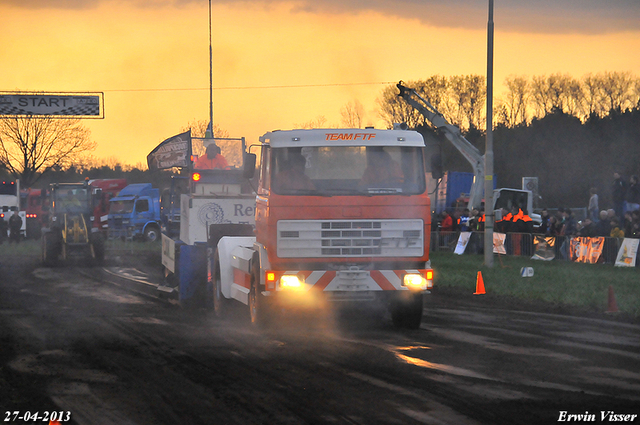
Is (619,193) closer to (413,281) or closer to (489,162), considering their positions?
(489,162)

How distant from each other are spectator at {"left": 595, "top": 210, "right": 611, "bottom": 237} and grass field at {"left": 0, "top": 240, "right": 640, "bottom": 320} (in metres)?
1.22

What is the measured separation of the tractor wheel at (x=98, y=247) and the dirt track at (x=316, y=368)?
13.6m

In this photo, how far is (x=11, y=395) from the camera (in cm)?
770

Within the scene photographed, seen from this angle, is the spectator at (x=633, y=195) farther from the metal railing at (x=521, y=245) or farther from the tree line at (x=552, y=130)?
the tree line at (x=552, y=130)

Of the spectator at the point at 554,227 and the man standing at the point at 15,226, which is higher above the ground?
the spectator at the point at 554,227

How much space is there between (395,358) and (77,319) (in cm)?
626

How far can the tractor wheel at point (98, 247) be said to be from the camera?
2789cm

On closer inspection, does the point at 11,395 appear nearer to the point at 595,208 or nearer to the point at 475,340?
the point at 475,340

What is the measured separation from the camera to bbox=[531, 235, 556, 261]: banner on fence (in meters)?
24.3

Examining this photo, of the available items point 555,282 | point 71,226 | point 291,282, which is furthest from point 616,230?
point 71,226

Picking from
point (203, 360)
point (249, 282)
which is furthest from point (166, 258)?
point (203, 360)

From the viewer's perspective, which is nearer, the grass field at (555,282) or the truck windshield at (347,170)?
the truck windshield at (347,170)

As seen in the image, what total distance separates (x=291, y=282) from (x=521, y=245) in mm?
15765

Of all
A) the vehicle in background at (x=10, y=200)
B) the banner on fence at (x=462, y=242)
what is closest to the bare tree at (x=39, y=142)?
the vehicle in background at (x=10, y=200)
